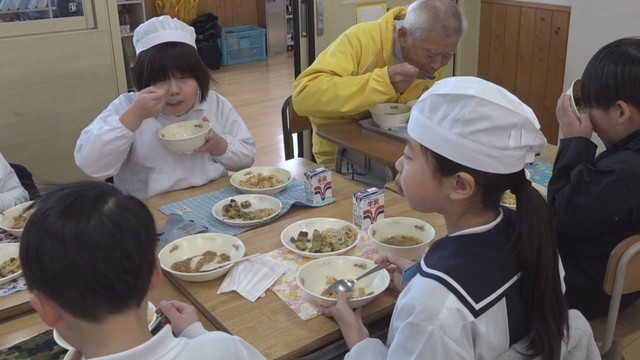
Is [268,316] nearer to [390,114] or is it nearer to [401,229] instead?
[401,229]

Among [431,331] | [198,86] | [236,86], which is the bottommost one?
[236,86]

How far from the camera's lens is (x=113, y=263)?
885 mm

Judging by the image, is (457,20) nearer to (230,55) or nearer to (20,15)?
(20,15)

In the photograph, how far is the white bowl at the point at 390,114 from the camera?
250 centimetres

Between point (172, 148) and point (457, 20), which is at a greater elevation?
point (457, 20)

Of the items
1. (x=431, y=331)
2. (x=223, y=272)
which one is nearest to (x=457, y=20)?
(x=223, y=272)

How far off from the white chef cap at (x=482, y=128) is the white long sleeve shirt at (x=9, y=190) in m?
1.40

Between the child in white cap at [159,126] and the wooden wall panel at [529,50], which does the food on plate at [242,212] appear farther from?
the wooden wall panel at [529,50]

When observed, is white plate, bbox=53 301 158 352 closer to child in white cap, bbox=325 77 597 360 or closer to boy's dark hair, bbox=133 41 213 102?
child in white cap, bbox=325 77 597 360

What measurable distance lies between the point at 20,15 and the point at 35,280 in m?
2.53

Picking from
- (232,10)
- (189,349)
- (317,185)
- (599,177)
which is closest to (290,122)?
(317,185)

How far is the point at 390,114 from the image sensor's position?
251cm

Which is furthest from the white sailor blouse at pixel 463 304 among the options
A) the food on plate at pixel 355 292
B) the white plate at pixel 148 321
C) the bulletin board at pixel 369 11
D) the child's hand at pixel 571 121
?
the bulletin board at pixel 369 11

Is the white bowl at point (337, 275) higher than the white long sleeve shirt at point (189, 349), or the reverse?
the white long sleeve shirt at point (189, 349)
